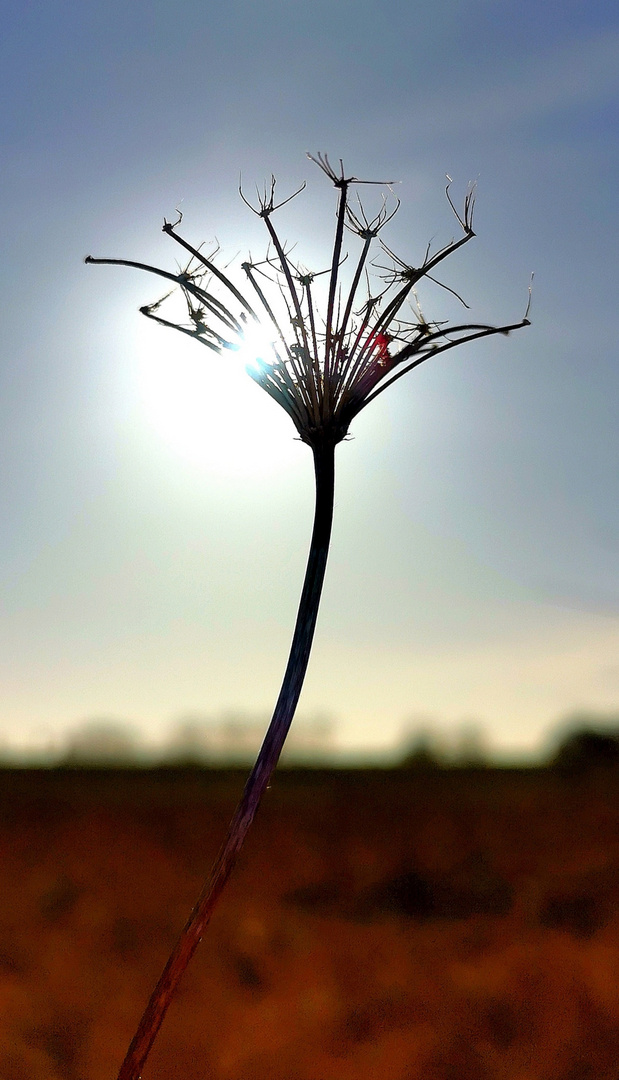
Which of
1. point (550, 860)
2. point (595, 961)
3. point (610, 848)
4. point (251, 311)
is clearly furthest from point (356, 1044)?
point (251, 311)

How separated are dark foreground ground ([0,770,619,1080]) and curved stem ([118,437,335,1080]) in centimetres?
577

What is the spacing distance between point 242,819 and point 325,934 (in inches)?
301

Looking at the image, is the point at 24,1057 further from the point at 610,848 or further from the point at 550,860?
the point at 610,848

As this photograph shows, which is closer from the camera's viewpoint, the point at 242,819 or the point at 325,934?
the point at 242,819

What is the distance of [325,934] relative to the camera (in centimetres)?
1148

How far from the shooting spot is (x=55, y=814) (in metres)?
13.4

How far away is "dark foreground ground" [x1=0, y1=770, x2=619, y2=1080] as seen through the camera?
388 inches

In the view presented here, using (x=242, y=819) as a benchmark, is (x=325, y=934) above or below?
below

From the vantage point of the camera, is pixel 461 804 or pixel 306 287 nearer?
pixel 306 287

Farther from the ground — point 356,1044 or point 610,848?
point 610,848

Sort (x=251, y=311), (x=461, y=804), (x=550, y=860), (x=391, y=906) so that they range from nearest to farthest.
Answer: (x=251, y=311) < (x=391, y=906) < (x=550, y=860) < (x=461, y=804)

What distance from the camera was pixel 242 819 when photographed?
4715 mm

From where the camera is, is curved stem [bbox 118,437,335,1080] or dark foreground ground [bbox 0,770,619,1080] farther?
dark foreground ground [bbox 0,770,619,1080]

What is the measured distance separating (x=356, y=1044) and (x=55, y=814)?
565 centimetres
